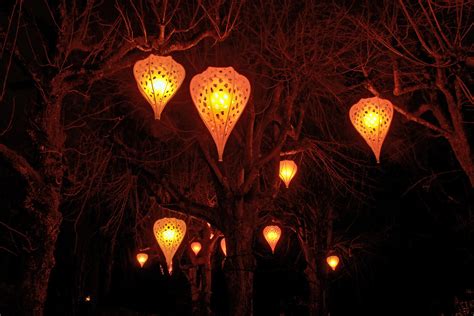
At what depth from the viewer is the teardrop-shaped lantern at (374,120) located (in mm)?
6207

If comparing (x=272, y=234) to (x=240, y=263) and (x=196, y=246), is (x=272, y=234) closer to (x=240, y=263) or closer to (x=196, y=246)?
(x=196, y=246)

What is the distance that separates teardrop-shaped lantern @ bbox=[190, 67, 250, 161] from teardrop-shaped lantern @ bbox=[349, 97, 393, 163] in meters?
1.75

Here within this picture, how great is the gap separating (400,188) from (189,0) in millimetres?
10536

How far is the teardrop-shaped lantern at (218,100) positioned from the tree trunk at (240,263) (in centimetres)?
268

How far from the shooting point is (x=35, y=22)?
21.1 ft

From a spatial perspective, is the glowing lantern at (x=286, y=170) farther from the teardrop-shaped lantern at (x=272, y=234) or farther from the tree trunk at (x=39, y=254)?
the tree trunk at (x=39, y=254)

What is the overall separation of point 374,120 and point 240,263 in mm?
2849

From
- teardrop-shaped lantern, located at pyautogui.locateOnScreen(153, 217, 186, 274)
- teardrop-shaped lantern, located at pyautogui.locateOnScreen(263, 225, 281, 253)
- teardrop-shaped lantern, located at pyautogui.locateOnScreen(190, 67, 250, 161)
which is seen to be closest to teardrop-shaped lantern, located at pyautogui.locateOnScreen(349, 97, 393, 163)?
teardrop-shaped lantern, located at pyautogui.locateOnScreen(190, 67, 250, 161)

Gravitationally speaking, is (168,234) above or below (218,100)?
above

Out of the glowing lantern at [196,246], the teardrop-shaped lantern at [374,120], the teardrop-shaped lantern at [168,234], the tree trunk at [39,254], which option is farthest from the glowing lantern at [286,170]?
the glowing lantern at [196,246]

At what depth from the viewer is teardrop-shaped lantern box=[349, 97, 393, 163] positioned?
6207 mm

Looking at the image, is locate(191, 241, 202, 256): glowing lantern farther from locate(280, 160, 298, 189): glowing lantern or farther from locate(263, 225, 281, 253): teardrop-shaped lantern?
locate(280, 160, 298, 189): glowing lantern

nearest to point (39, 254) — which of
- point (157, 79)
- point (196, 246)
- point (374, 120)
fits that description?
point (157, 79)

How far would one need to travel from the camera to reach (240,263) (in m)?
7.52
